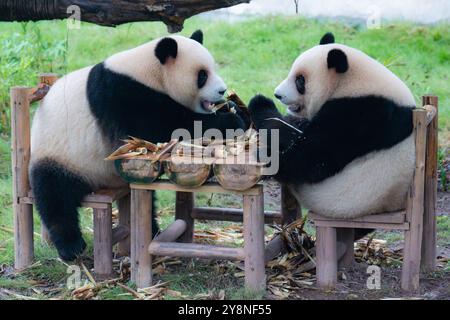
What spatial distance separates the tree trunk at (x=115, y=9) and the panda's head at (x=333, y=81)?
2.82 ft

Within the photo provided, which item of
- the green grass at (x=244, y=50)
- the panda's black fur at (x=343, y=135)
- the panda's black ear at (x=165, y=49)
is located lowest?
the panda's black fur at (x=343, y=135)

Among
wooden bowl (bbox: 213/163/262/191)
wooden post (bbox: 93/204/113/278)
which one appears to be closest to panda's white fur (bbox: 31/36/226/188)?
wooden post (bbox: 93/204/113/278)

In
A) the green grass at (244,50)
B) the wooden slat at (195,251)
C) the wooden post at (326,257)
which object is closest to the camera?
the wooden slat at (195,251)

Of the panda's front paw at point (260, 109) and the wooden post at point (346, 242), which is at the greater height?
the panda's front paw at point (260, 109)

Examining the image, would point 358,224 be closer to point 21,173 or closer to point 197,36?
point 197,36

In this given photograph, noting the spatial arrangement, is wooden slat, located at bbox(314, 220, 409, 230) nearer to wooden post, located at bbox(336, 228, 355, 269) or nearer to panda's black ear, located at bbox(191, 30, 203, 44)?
wooden post, located at bbox(336, 228, 355, 269)

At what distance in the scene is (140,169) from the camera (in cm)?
432

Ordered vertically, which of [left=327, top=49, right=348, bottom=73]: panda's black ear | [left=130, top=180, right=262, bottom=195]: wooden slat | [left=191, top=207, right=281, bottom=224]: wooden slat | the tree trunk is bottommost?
[left=191, top=207, right=281, bottom=224]: wooden slat

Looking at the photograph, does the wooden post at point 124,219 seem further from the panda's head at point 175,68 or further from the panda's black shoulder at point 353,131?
the panda's black shoulder at point 353,131

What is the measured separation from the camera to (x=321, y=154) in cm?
456

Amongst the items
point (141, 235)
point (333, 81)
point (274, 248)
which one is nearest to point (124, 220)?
point (141, 235)

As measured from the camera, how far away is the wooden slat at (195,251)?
14.3 feet

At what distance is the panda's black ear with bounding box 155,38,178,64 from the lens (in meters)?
4.76

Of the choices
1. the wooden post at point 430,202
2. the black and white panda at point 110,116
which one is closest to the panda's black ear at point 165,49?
the black and white panda at point 110,116
